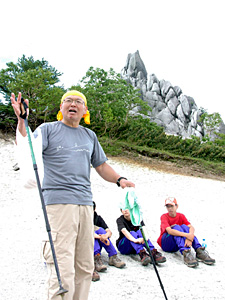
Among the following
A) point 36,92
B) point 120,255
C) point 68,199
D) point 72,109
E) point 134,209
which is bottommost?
point 120,255

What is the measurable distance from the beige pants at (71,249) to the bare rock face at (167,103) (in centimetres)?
4715

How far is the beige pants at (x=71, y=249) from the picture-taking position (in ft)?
6.23

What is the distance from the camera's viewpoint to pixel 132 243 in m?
4.06

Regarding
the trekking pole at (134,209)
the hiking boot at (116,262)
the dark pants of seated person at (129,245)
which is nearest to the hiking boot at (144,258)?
the dark pants of seated person at (129,245)

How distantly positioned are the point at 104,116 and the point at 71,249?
1443cm

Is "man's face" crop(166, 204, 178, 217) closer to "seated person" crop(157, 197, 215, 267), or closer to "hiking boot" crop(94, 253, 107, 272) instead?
"seated person" crop(157, 197, 215, 267)

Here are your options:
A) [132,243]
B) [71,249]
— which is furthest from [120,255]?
[71,249]

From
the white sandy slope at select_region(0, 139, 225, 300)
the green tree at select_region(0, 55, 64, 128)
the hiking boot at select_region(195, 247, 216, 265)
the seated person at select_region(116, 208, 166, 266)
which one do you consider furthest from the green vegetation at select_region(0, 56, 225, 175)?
the hiking boot at select_region(195, 247, 216, 265)

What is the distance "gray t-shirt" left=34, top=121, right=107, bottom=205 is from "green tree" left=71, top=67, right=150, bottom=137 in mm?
13681

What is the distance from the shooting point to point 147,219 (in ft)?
22.9

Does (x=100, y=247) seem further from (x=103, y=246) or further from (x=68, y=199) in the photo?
(x=68, y=199)

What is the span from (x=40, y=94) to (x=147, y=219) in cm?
994

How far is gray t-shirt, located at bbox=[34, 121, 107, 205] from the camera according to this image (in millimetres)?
2048

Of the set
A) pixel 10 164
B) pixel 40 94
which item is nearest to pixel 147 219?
pixel 10 164
